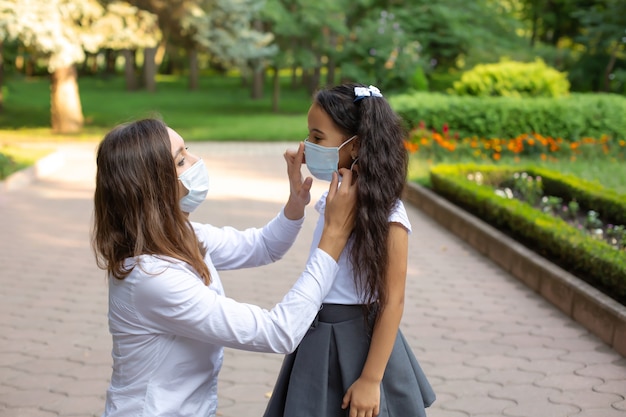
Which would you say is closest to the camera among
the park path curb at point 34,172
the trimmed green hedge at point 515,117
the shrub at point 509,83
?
the park path curb at point 34,172

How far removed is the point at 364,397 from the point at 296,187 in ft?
2.39

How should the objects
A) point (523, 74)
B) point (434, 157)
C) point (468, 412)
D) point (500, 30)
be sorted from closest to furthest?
1. point (468, 412)
2. point (434, 157)
3. point (523, 74)
4. point (500, 30)

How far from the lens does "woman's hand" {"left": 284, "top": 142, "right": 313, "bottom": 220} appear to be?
2.44 meters

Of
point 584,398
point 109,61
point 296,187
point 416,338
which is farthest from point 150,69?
point 296,187

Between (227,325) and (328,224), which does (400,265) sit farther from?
(227,325)

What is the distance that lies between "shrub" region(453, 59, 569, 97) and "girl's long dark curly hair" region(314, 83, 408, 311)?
13692 mm

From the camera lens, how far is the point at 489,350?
486 centimetres

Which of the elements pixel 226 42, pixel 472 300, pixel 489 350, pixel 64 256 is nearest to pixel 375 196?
pixel 489 350

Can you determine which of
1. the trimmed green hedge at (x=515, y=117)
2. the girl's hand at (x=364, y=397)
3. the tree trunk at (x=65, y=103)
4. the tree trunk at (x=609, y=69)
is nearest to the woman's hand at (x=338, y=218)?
the girl's hand at (x=364, y=397)

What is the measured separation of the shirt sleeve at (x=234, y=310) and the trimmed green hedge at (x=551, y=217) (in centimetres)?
371

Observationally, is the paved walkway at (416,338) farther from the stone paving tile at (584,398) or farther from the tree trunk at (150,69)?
the tree trunk at (150,69)

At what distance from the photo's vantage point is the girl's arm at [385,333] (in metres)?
2.14

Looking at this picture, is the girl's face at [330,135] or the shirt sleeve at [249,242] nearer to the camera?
the girl's face at [330,135]

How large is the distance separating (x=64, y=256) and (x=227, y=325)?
5685 mm
